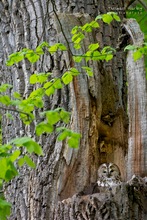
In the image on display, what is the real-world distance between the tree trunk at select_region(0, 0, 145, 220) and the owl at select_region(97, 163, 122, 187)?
4 centimetres

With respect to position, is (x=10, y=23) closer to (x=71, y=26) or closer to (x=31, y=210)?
(x=71, y=26)

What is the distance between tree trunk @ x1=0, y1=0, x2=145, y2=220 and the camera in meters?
3.22

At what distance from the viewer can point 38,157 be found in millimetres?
3301

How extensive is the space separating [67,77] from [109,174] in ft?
2.13

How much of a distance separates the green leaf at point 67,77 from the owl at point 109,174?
23.7 inches

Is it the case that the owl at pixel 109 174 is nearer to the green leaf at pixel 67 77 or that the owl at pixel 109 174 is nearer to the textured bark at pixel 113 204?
the textured bark at pixel 113 204

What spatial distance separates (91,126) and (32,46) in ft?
2.57

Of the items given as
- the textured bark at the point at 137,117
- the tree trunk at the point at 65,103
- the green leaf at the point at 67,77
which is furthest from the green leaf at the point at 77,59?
the textured bark at the point at 137,117

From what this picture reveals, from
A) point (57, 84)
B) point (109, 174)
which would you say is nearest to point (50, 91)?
point (57, 84)

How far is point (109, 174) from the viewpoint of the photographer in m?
3.26

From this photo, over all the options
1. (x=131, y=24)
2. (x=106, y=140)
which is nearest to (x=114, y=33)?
(x=131, y=24)

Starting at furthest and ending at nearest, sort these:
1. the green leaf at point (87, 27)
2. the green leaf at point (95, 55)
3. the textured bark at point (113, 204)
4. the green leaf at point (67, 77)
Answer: the green leaf at point (87, 27)
the green leaf at point (95, 55)
the green leaf at point (67, 77)
the textured bark at point (113, 204)

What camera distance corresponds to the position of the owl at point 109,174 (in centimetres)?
326

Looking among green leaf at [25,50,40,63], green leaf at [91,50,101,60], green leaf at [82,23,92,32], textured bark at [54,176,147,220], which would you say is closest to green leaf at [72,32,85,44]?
green leaf at [82,23,92,32]
